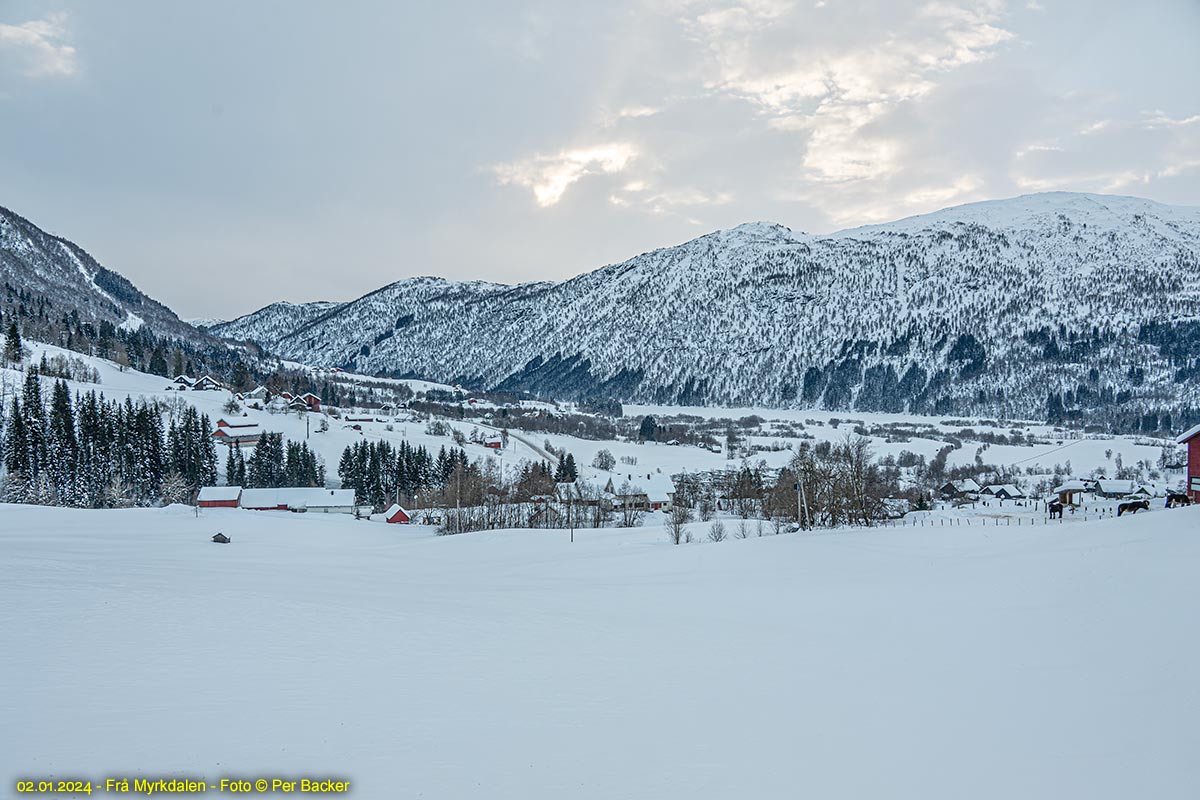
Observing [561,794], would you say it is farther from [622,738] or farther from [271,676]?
[271,676]

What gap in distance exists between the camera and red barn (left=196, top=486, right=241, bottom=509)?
6110 centimetres

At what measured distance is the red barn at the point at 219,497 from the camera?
6110 cm

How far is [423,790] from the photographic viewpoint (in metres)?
7.50

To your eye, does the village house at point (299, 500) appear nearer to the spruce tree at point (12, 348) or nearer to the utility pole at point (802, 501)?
the utility pole at point (802, 501)

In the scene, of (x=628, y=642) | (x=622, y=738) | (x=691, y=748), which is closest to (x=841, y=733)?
(x=691, y=748)

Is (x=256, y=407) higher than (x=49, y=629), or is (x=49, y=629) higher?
(x=256, y=407)

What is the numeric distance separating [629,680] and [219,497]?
203ft

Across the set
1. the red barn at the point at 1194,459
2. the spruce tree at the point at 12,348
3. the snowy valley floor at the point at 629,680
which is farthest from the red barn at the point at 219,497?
the spruce tree at the point at 12,348

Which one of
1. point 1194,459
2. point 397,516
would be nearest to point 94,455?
point 397,516

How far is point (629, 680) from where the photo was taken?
11859 mm

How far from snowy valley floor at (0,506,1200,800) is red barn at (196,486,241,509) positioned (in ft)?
139

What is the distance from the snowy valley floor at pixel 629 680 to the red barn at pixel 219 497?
139ft

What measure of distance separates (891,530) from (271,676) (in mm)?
30097

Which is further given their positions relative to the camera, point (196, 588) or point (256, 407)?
point (256, 407)
